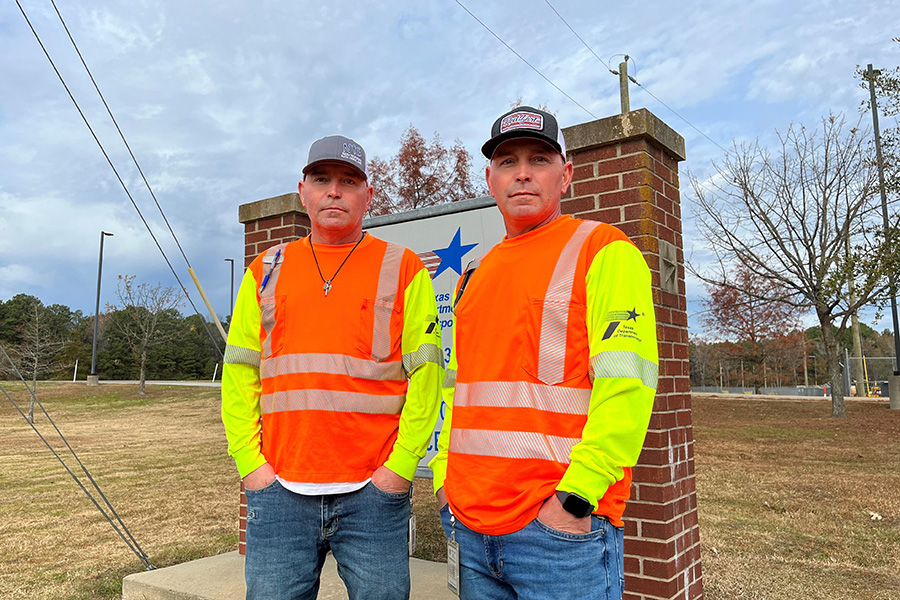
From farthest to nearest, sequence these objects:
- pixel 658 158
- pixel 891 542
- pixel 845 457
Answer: pixel 845 457, pixel 891 542, pixel 658 158

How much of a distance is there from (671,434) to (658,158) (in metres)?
1.52

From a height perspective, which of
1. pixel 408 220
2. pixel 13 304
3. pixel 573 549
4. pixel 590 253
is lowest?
pixel 573 549

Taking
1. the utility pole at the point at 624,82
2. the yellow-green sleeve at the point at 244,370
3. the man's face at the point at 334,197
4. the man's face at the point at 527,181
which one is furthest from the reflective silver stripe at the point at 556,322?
the utility pole at the point at 624,82

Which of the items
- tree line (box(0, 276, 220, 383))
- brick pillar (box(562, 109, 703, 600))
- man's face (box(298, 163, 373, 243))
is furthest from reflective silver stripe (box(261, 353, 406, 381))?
tree line (box(0, 276, 220, 383))

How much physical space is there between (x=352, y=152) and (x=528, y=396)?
1.29 meters

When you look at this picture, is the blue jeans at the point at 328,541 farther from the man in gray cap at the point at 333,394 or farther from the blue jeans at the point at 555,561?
the blue jeans at the point at 555,561

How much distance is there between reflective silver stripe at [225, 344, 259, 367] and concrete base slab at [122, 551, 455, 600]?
1.90 metres

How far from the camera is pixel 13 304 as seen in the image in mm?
50781

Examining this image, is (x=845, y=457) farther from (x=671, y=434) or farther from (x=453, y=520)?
(x=453, y=520)

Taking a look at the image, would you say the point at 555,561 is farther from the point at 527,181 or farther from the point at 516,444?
the point at 527,181

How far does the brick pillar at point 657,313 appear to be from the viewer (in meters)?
3.26

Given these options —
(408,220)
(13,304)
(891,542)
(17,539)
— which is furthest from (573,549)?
(13,304)

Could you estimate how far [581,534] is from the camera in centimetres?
172

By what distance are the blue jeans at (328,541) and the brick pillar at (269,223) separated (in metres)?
2.68
